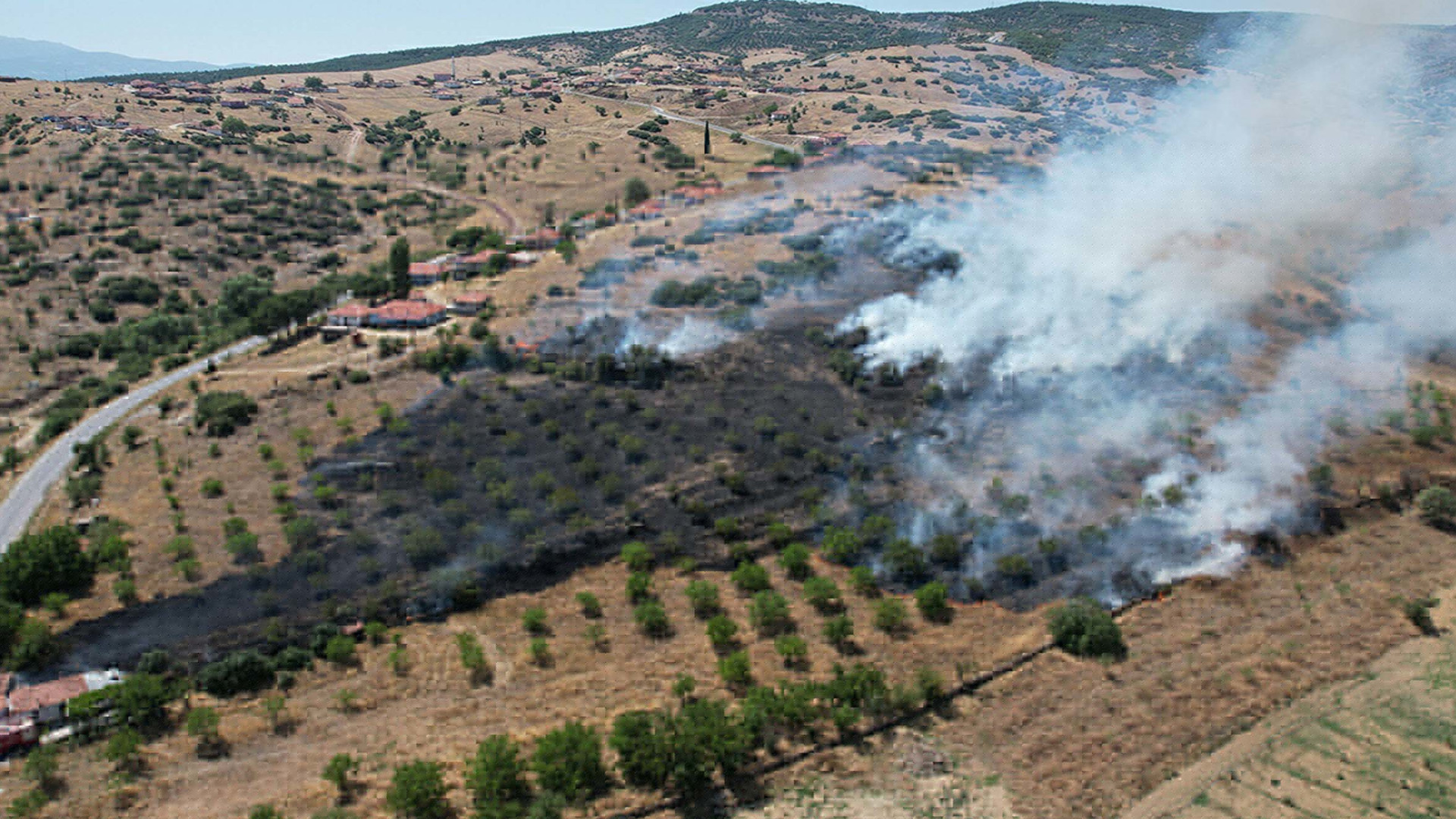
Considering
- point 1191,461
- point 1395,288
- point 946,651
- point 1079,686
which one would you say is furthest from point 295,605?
point 1395,288

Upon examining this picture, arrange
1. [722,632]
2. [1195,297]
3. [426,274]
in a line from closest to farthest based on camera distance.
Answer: [722,632] < [1195,297] < [426,274]

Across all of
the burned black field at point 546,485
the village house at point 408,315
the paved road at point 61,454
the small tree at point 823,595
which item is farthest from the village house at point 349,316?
the small tree at point 823,595

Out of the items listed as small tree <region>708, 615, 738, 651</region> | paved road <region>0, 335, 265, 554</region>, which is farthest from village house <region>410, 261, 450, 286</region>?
small tree <region>708, 615, 738, 651</region>

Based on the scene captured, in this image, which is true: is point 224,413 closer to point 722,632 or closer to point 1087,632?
point 722,632

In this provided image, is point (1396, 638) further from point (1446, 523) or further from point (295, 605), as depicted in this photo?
point (295, 605)

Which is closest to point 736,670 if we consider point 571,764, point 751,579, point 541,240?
point 751,579

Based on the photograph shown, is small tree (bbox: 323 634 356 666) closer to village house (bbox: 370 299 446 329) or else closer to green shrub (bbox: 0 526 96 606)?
green shrub (bbox: 0 526 96 606)

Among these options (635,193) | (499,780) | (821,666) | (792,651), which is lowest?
(821,666)

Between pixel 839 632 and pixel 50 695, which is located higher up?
pixel 50 695
